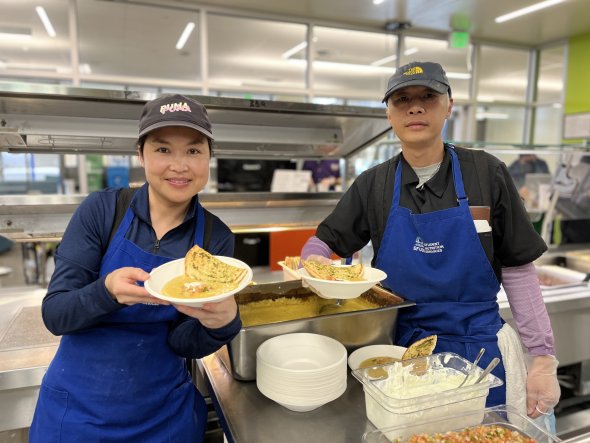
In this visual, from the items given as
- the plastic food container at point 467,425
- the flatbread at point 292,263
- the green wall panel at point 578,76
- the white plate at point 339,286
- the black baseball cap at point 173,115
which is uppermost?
the green wall panel at point 578,76

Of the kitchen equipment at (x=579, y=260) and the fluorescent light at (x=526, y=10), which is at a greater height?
the fluorescent light at (x=526, y=10)

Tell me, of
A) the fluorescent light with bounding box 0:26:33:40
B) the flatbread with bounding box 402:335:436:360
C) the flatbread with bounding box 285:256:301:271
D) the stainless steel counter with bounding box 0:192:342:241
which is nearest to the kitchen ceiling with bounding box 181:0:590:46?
the fluorescent light with bounding box 0:26:33:40

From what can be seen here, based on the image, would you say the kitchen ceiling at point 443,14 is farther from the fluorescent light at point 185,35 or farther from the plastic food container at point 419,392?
the plastic food container at point 419,392

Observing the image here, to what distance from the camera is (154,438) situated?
47.9 inches

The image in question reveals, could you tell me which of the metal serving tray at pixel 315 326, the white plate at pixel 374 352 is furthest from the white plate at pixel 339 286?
the white plate at pixel 374 352

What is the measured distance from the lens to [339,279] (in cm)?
128

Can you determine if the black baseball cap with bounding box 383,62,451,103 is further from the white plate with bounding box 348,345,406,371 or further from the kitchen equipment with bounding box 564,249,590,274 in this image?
the kitchen equipment with bounding box 564,249,590,274

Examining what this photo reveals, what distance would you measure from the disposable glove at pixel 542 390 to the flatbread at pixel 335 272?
0.70 m

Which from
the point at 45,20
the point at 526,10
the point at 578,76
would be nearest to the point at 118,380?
the point at 45,20

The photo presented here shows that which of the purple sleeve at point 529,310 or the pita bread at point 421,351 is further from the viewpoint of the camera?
the purple sleeve at point 529,310

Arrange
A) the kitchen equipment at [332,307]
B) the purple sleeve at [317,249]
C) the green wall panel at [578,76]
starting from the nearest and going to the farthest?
1. the kitchen equipment at [332,307]
2. the purple sleeve at [317,249]
3. the green wall panel at [578,76]

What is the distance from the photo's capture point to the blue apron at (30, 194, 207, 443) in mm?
1156

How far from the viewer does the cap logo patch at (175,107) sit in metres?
1.16

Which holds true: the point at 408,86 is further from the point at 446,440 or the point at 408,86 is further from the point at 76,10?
the point at 76,10
